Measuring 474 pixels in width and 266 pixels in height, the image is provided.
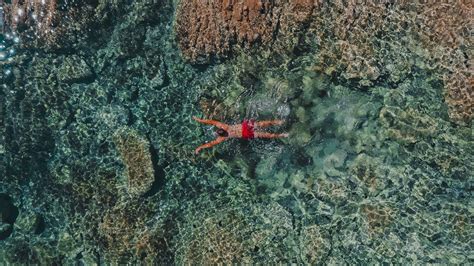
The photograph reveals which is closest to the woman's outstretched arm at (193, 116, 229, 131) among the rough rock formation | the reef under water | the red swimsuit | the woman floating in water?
the woman floating in water

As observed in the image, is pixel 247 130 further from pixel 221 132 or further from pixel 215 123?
pixel 215 123

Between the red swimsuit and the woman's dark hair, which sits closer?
the red swimsuit

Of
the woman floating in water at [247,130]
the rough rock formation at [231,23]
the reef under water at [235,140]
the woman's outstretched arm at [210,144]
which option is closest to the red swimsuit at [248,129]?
the woman floating in water at [247,130]

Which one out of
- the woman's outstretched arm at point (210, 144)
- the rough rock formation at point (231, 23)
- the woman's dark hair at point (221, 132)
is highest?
the rough rock formation at point (231, 23)

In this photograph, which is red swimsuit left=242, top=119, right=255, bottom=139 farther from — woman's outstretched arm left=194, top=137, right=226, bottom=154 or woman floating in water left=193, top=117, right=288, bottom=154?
woman's outstretched arm left=194, top=137, right=226, bottom=154

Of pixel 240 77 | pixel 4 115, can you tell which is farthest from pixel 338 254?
pixel 4 115

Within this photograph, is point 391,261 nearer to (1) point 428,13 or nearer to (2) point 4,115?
(1) point 428,13

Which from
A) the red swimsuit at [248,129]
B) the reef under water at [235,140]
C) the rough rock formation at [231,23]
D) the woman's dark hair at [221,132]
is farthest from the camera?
the woman's dark hair at [221,132]

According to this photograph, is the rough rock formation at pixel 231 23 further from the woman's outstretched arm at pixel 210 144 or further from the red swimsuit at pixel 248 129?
the woman's outstretched arm at pixel 210 144

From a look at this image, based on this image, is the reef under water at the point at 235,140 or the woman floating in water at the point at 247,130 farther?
the woman floating in water at the point at 247,130
